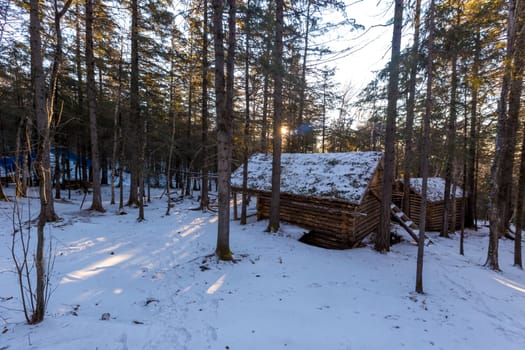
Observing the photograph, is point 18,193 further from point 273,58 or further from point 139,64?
point 139,64

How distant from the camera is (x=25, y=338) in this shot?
289cm

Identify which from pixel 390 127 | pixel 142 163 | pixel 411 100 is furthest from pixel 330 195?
pixel 142 163

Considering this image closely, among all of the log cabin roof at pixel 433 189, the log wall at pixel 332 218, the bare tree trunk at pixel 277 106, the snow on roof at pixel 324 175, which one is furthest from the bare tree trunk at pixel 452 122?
the bare tree trunk at pixel 277 106

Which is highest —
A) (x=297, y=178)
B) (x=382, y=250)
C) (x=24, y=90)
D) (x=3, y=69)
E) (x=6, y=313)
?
(x=3, y=69)

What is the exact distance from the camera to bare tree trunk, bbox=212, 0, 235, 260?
6066 mm

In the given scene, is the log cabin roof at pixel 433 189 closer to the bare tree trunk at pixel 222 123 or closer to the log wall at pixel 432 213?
the log wall at pixel 432 213

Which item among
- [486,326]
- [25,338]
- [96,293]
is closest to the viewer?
[25,338]

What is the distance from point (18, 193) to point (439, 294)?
825 centimetres

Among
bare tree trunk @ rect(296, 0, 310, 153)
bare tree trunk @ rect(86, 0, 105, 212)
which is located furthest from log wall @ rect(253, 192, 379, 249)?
bare tree trunk @ rect(86, 0, 105, 212)

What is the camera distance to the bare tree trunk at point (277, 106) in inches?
295

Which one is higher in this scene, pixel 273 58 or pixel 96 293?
pixel 273 58

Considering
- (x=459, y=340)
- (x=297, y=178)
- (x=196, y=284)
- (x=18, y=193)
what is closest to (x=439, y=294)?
(x=459, y=340)

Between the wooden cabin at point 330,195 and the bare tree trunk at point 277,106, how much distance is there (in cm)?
118

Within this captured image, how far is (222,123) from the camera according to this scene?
622cm
